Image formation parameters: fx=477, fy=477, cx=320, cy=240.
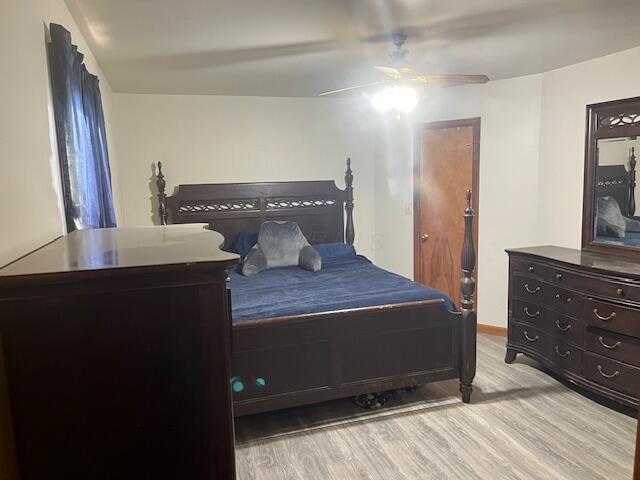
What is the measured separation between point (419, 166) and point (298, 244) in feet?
5.05

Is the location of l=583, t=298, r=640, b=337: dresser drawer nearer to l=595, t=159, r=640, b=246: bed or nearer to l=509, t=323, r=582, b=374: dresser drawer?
l=509, t=323, r=582, b=374: dresser drawer

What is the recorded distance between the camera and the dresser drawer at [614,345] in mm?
2895

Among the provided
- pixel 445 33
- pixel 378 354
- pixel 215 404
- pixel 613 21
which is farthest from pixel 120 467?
pixel 613 21

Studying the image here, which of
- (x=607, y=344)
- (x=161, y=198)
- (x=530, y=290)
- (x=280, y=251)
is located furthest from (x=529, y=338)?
(x=161, y=198)

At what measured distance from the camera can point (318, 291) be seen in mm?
3387

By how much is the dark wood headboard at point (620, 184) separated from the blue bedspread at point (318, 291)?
1508 millimetres

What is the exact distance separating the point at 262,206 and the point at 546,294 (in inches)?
109

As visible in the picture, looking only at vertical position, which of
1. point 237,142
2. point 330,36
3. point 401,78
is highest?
point 330,36

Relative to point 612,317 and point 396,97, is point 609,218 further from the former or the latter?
point 396,97

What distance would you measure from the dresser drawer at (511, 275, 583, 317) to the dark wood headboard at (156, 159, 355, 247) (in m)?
1.96

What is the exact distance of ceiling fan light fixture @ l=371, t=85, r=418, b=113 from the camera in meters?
3.05

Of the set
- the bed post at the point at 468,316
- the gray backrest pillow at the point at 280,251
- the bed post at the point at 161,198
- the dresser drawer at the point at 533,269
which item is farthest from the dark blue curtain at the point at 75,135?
the dresser drawer at the point at 533,269

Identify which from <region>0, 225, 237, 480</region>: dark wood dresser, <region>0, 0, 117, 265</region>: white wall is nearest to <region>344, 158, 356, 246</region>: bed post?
<region>0, 0, 117, 265</region>: white wall

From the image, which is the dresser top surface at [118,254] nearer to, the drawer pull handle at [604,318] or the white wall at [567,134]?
the drawer pull handle at [604,318]
